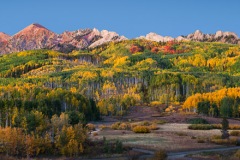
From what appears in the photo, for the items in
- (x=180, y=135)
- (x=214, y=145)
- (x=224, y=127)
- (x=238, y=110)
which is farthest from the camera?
(x=238, y=110)

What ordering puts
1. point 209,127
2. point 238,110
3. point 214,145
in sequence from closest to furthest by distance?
point 214,145 → point 209,127 → point 238,110

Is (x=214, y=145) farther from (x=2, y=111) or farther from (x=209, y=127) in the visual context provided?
(x=2, y=111)

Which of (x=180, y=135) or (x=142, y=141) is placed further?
(x=180, y=135)

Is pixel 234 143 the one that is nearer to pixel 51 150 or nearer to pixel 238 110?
pixel 51 150

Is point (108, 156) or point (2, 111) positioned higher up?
point (2, 111)

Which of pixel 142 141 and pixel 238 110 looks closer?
pixel 142 141

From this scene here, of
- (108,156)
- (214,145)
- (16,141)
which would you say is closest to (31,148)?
(16,141)

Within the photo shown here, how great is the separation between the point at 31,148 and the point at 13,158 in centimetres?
493

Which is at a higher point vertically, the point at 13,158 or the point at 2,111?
the point at 2,111

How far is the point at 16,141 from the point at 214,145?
39.9 metres

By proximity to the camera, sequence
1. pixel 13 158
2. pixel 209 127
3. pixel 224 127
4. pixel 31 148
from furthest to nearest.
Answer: pixel 209 127, pixel 224 127, pixel 31 148, pixel 13 158

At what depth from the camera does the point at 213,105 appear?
200 m

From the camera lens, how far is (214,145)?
8531cm

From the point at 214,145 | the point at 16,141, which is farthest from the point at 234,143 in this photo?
the point at 16,141
